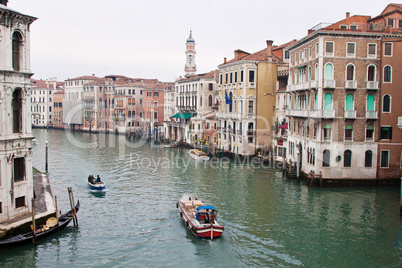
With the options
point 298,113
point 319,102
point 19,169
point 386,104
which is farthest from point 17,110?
point 386,104

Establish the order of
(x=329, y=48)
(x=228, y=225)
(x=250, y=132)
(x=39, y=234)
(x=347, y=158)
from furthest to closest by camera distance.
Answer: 1. (x=250, y=132)
2. (x=347, y=158)
3. (x=329, y=48)
4. (x=228, y=225)
5. (x=39, y=234)

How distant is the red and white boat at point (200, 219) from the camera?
1661 centimetres

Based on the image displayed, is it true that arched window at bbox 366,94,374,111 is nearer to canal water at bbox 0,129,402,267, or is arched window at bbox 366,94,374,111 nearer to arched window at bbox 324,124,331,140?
arched window at bbox 324,124,331,140

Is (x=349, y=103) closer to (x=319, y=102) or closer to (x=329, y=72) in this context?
(x=319, y=102)

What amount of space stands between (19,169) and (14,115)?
2131mm

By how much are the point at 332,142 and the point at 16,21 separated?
1900 centimetres

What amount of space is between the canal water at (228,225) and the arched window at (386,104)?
5.00m

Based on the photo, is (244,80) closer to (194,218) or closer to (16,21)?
(194,218)

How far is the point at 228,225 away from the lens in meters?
18.5

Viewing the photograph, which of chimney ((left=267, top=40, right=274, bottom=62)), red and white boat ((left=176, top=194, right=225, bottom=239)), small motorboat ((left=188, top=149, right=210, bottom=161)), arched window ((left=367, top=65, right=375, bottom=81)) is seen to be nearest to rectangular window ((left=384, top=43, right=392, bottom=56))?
arched window ((left=367, top=65, right=375, bottom=81))

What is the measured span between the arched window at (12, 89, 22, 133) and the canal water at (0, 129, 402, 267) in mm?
4557

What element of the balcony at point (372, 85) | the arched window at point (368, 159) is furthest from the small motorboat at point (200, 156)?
the balcony at point (372, 85)

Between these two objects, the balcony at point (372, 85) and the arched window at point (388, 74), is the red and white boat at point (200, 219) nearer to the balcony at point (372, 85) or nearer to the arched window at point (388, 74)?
the balcony at point (372, 85)

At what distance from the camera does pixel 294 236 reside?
1723cm
